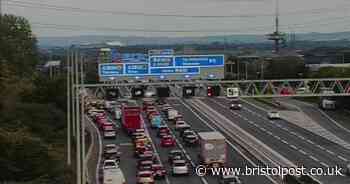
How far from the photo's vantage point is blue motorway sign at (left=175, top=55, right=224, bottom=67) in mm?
35812

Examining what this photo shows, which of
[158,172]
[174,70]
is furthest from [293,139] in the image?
[158,172]

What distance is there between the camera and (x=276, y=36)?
4247 inches

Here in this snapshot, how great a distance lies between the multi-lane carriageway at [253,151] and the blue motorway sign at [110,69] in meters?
4.63

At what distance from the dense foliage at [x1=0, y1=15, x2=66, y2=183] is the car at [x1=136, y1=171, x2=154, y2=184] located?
325 centimetres

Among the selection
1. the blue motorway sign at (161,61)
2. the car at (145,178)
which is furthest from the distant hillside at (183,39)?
the car at (145,178)

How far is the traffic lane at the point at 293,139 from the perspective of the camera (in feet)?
131

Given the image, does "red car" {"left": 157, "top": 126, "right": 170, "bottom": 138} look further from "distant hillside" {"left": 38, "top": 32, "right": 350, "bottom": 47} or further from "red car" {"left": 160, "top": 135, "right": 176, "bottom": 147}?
"distant hillside" {"left": 38, "top": 32, "right": 350, "bottom": 47}

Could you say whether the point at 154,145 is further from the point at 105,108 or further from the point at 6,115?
the point at 105,108

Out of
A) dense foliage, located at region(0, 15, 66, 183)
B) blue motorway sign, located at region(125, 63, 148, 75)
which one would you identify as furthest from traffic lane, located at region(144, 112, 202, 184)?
dense foliage, located at region(0, 15, 66, 183)

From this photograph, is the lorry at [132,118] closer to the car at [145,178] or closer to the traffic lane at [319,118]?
the traffic lane at [319,118]

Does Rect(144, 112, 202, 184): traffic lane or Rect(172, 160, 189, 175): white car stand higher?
Rect(172, 160, 189, 175): white car

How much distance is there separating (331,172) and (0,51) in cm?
4029

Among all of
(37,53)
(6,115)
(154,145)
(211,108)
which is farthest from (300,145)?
(37,53)

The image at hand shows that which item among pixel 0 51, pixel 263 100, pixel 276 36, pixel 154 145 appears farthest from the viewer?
pixel 276 36
